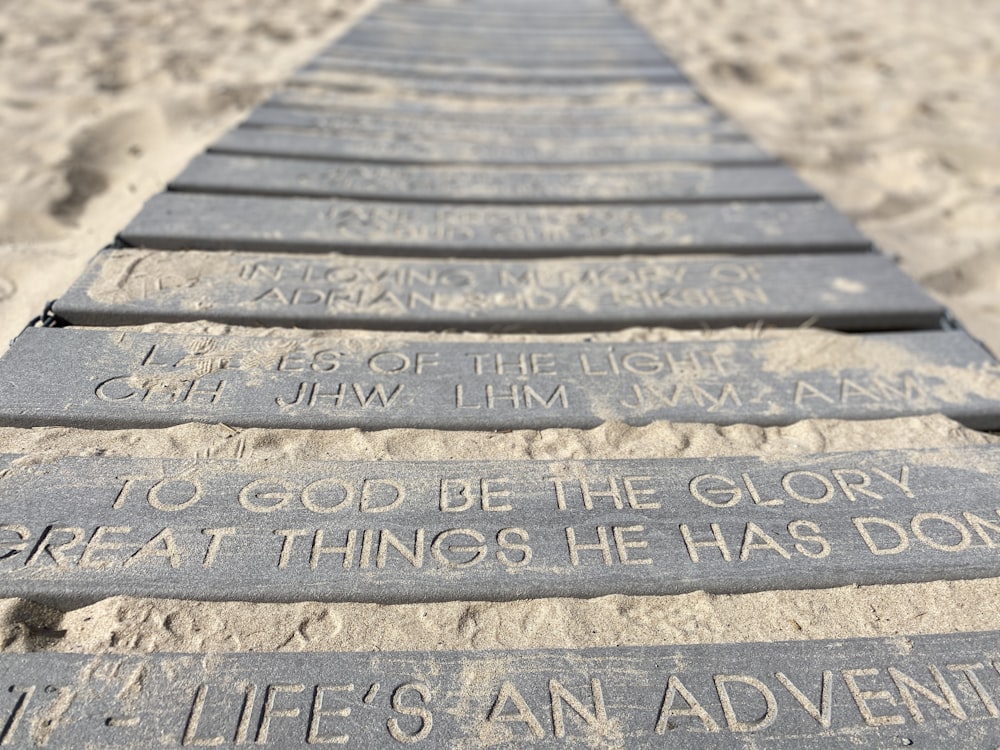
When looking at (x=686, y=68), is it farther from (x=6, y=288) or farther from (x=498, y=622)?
(x=498, y=622)

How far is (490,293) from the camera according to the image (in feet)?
9.41

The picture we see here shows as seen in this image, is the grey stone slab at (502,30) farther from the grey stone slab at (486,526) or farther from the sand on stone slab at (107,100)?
the grey stone slab at (486,526)

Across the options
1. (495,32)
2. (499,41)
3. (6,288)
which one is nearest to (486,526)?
(6,288)

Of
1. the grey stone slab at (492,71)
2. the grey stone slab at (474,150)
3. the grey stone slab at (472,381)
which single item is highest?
the grey stone slab at (492,71)

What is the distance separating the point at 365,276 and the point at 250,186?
99 cm

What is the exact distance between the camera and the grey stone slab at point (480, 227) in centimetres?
315

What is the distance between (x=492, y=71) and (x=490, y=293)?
3.07m

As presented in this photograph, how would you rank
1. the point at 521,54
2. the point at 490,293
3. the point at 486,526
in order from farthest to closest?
the point at 521,54 → the point at 490,293 → the point at 486,526

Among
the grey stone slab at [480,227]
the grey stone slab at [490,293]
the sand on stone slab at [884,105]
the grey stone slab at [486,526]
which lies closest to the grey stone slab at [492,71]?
the sand on stone slab at [884,105]

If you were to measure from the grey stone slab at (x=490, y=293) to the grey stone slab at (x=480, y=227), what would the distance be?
0.39ft

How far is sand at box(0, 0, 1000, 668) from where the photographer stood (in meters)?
1.64

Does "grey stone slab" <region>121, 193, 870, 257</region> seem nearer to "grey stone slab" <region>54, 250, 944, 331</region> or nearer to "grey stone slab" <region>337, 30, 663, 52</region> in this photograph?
"grey stone slab" <region>54, 250, 944, 331</region>

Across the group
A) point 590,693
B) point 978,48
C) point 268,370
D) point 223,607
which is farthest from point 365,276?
point 978,48

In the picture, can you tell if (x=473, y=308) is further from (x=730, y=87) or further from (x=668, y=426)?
(x=730, y=87)
